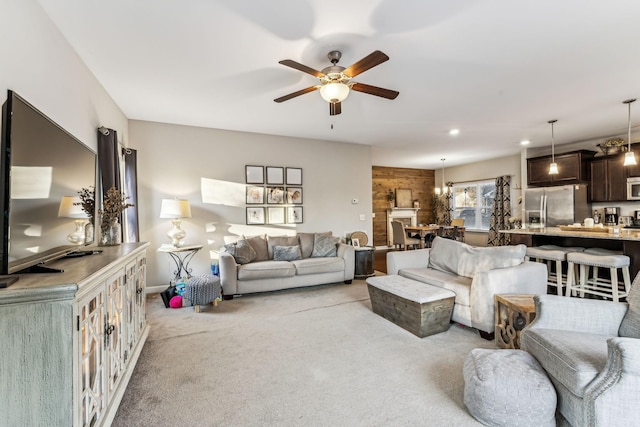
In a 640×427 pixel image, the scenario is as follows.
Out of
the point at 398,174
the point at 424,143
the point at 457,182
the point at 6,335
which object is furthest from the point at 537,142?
the point at 6,335

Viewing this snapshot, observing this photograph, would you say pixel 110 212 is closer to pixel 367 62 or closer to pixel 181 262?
pixel 181 262

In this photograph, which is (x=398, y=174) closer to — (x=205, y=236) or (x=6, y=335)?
(x=205, y=236)

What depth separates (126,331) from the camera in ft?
7.08

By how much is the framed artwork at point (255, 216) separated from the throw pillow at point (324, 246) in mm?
1014

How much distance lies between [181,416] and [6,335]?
3.43 ft

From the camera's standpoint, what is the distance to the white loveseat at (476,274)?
2758mm

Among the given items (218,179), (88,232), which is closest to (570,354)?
(88,232)

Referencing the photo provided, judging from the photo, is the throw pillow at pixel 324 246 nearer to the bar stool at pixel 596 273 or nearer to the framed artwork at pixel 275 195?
the framed artwork at pixel 275 195

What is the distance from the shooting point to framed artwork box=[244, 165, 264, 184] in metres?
5.09

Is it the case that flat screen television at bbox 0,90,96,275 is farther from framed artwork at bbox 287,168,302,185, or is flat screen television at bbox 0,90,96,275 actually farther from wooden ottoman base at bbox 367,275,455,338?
framed artwork at bbox 287,168,302,185

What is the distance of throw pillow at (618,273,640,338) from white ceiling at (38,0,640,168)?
6.10 feet

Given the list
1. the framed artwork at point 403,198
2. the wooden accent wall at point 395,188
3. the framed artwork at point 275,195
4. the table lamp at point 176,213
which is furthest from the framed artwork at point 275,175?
the framed artwork at point 403,198

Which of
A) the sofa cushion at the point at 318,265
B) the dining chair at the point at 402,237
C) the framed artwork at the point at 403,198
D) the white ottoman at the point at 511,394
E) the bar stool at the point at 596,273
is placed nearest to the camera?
the white ottoman at the point at 511,394

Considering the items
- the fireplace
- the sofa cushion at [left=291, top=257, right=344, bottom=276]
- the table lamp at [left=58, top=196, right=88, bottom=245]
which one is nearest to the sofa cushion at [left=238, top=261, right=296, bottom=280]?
the sofa cushion at [left=291, top=257, right=344, bottom=276]
